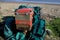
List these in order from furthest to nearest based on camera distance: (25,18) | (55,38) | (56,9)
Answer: (56,9), (55,38), (25,18)

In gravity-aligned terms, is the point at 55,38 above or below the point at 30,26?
below

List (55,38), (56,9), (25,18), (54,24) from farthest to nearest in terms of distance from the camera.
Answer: (56,9) < (54,24) < (55,38) < (25,18)

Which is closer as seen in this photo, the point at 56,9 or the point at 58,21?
the point at 58,21

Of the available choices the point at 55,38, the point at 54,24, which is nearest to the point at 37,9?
the point at 54,24

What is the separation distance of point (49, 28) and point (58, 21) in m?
0.88

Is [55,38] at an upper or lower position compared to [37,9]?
lower

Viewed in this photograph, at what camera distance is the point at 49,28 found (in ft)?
37.6

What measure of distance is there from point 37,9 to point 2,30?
86.1 inches

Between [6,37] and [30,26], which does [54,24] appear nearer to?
[30,26]

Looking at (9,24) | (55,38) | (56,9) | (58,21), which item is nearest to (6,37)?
(9,24)

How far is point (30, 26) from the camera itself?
33.5ft

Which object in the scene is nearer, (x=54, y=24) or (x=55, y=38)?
(x=55, y=38)

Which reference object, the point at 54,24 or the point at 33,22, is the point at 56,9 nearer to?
the point at 54,24

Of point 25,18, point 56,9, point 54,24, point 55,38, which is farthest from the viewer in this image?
point 56,9
